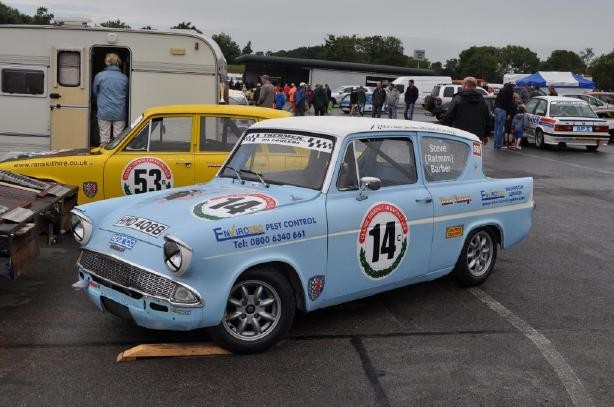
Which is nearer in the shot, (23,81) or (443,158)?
(443,158)

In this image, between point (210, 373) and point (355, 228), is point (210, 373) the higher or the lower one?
the lower one

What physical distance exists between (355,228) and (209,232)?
4.11 ft

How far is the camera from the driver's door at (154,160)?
7891mm

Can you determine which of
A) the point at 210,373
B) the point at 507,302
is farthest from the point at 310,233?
the point at 507,302

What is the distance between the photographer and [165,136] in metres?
8.04

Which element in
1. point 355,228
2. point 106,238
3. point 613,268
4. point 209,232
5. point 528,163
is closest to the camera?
point 209,232

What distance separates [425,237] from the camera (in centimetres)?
584

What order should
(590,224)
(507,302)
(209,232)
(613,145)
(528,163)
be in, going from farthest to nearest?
(613,145) → (528,163) → (590,224) → (507,302) → (209,232)

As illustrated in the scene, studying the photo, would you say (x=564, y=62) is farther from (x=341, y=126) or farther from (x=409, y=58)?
(x=341, y=126)

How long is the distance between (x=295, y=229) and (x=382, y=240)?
0.89 metres

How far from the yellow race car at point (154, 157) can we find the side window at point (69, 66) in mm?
3201

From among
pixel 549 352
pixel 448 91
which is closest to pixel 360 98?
pixel 448 91

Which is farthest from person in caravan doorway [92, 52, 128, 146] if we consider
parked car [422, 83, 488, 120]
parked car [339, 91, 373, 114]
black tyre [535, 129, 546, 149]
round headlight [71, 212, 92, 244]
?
parked car [339, 91, 373, 114]

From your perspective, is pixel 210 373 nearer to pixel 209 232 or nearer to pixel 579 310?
pixel 209 232
